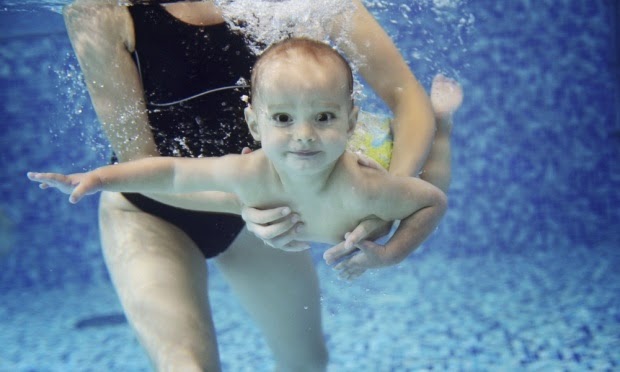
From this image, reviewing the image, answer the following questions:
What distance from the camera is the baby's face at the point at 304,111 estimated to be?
6.73ft

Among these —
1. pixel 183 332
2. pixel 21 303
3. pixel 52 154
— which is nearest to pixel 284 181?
pixel 183 332

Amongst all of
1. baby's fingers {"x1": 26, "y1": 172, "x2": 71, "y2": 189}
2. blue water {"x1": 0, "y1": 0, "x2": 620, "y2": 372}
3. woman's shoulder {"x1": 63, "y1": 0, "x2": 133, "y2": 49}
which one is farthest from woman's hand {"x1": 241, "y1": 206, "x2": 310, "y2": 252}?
blue water {"x1": 0, "y1": 0, "x2": 620, "y2": 372}

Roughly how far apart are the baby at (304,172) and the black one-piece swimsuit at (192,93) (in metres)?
0.44

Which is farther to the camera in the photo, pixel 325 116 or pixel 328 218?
pixel 328 218

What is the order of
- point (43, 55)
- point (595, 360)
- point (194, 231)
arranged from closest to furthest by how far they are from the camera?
point (194, 231)
point (595, 360)
point (43, 55)

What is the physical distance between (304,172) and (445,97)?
1.34 metres

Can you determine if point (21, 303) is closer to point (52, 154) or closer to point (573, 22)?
point (52, 154)

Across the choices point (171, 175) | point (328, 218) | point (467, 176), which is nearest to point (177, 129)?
point (171, 175)

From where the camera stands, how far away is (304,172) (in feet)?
7.02

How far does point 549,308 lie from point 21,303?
8.36 m

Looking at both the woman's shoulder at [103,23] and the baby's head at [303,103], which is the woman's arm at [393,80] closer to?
the baby's head at [303,103]

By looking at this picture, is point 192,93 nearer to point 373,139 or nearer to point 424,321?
point 373,139

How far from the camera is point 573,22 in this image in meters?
10.9

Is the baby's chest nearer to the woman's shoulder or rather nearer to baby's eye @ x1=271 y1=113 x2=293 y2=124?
baby's eye @ x1=271 y1=113 x2=293 y2=124
